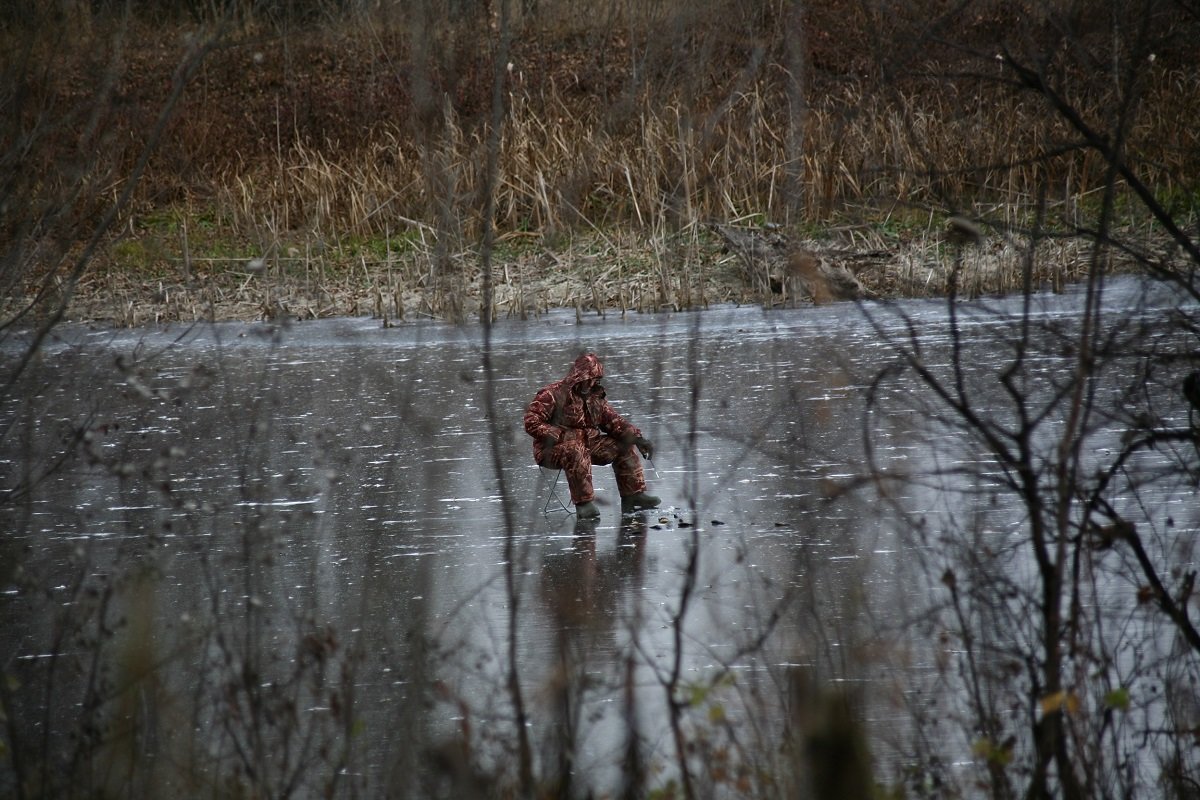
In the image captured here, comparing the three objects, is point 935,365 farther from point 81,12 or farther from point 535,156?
point 535,156

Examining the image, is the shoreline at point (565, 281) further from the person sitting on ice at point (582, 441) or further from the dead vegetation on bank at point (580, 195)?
the person sitting on ice at point (582, 441)

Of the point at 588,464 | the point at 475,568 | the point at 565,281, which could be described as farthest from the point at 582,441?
the point at 565,281

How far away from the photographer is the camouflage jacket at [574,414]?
7367 millimetres

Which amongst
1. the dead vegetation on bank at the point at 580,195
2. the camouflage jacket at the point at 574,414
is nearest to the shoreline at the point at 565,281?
the dead vegetation on bank at the point at 580,195

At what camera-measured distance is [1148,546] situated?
6.02m

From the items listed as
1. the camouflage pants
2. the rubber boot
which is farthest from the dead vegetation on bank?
the rubber boot

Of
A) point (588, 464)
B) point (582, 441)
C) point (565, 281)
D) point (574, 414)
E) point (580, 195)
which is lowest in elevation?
point (588, 464)

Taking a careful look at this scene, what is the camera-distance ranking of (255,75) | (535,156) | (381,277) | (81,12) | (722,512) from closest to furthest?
1. (81,12)
2. (722,512)
3. (381,277)
4. (535,156)
5. (255,75)

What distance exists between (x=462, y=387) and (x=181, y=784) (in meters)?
7.32

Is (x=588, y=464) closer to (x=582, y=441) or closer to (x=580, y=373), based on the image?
(x=582, y=441)

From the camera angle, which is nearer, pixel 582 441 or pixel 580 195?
pixel 582 441

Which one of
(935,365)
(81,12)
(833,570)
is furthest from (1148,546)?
(935,365)

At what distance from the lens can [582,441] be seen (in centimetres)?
749

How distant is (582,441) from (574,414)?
0.48 feet
